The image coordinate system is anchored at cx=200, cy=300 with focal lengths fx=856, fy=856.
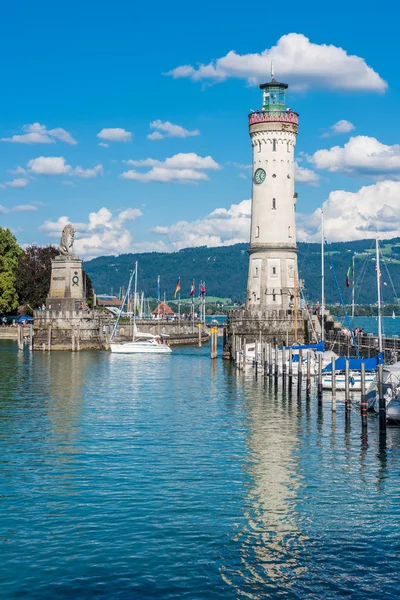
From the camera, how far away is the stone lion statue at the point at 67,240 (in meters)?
110

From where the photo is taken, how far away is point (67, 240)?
362ft

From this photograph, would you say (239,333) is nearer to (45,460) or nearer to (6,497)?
(45,460)

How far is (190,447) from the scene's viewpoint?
39.1 m

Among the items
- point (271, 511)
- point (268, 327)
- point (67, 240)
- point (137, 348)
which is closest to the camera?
point (271, 511)

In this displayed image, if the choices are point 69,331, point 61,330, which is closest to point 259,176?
point 69,331

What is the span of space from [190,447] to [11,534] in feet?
47.3

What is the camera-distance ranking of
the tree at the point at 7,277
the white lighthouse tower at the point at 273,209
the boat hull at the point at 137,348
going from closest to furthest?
the white lighthouse tower at the point at 273,209 < the boat hull at the point at 137,348 < the tree at the point at 7,277

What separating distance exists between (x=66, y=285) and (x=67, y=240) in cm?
614

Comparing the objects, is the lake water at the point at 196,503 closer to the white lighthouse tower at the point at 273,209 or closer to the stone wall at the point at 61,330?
the white lighthouse tower at the point at 273,209

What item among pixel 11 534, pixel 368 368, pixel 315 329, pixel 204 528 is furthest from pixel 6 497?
pixel 315 329

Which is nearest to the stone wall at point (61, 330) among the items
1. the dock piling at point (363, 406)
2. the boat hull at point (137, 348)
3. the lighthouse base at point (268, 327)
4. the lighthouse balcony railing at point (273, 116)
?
the boat hull at point (137, 348)

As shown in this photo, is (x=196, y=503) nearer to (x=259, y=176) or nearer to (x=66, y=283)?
(x=259, y=176)

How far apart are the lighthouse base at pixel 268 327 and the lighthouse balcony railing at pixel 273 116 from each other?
2040 cm

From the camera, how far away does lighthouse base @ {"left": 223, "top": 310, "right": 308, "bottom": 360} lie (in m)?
86.8
